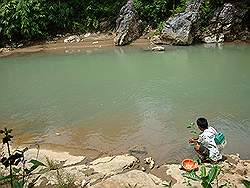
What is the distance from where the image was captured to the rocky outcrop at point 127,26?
16.6 metres

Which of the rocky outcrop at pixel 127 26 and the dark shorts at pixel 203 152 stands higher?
the rocky outcrop at pixel 127 26

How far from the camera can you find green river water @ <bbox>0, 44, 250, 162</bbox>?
7.08 meters

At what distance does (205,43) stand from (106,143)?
10.1m

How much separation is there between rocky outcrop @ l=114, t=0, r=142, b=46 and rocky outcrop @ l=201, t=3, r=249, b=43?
9.72ft

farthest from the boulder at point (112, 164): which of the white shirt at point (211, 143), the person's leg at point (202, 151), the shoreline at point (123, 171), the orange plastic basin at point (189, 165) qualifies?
the white shirt at point (211, 143)

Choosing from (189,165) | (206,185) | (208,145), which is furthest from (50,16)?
(206,185)

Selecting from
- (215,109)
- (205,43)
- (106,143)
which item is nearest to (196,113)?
(215,109)

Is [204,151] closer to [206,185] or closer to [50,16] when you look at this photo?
[206,185]

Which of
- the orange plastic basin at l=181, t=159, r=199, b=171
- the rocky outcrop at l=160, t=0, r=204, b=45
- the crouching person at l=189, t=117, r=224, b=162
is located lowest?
the orange plastic basin at l=181, t=159, r=199, b=171

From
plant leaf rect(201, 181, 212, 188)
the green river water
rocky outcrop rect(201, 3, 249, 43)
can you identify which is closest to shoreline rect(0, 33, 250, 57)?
rocky outcrop rect(201, 3, 249, 43)

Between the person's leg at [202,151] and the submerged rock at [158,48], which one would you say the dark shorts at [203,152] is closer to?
the person's leg at [202,151]

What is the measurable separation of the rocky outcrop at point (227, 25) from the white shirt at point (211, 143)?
11.1 meters

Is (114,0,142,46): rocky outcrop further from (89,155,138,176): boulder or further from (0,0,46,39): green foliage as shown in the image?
(89,155,138,176): boulder

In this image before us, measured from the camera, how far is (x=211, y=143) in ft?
18.3
